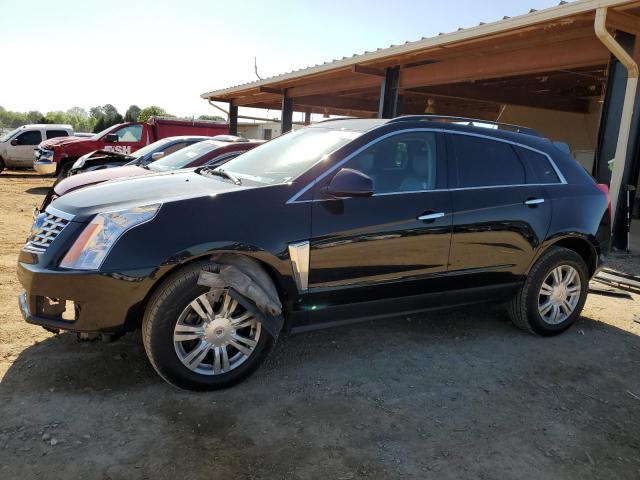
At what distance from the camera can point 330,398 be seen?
125 inches

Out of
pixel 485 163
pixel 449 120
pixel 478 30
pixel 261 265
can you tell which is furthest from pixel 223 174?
pixel 478 30

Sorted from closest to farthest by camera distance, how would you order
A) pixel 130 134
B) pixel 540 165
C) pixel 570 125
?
1. pixel 540 165
2. pixel 130 134
3. pixel 570 125

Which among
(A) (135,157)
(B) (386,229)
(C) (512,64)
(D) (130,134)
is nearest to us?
(B) (386,229)

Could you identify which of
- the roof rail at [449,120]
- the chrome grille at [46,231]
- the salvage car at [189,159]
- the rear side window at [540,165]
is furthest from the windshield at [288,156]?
the salvage car at [189,159]

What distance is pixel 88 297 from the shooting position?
2805mm

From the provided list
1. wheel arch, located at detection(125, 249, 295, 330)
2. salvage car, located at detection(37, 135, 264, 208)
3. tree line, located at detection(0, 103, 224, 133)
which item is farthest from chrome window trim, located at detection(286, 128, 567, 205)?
tree line, located at detection(0, 103, 224, 133)

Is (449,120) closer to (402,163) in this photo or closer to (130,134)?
(402,163)

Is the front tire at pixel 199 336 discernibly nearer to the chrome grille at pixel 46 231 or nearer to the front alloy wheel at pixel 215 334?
the front alloy wheel at pixel 215 334

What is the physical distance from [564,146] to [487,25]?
13.3 ft

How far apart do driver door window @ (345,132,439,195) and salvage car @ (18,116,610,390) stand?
1cm

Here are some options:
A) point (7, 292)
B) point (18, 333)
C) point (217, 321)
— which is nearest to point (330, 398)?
point (217, 321)

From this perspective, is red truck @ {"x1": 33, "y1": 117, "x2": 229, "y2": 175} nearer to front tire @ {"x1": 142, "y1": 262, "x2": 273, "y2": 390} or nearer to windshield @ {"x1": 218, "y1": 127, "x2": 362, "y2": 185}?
windshield @ {"x1": 218, "y1": 127, "x2": 362, "y2": 185}

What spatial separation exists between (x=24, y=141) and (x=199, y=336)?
61.0ft

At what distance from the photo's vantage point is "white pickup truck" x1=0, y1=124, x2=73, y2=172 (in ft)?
59.3
